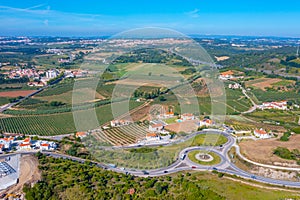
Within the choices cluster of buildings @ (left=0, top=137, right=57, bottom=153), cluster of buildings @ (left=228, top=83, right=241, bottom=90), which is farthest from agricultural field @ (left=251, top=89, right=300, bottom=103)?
cluster of buildings @ (left=0, top=137, right=57, bottom=153)

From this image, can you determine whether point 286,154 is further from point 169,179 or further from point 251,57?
point 251,57

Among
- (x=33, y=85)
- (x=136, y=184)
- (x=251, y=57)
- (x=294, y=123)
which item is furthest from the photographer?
(x=251, y=57)

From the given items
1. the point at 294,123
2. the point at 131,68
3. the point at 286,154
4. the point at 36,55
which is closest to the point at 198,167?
the point at 286,154

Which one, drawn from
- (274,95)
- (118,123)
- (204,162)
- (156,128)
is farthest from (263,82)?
(204,162)

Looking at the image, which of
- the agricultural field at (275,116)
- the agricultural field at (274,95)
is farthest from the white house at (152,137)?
the agricultural field at (274,95)

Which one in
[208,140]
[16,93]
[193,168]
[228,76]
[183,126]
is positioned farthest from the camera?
[228,76]

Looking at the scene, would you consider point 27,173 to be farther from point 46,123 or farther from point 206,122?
point 206,122

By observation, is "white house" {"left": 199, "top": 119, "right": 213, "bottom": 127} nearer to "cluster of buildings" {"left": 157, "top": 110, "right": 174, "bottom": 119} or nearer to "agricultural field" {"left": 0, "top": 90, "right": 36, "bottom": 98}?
"cluster of buildings" {"left": 157, "top": 110, "right": 174, "bottom": 119}
